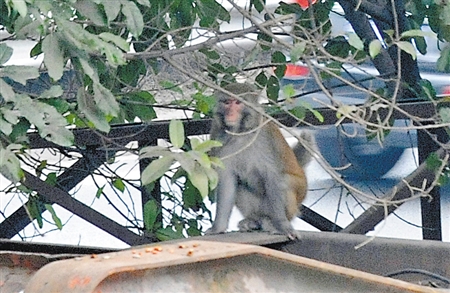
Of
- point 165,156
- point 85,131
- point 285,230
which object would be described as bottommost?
point 285,230

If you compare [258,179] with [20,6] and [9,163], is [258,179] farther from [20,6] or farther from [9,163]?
[20,6]

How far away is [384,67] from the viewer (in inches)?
152

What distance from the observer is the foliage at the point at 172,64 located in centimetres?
208

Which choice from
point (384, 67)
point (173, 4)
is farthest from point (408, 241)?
point (384, 67)

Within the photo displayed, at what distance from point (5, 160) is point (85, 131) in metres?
1.59

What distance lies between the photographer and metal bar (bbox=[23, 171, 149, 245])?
11.5 ft

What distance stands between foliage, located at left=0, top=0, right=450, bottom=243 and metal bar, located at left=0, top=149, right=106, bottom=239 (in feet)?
0.26

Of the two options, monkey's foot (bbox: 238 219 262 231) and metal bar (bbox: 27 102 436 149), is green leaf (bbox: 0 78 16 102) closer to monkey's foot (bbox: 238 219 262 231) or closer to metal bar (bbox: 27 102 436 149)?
metal bar (bbox: 27 102 436 149)

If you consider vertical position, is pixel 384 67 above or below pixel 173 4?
below

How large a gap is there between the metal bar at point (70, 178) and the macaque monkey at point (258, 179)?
528mm

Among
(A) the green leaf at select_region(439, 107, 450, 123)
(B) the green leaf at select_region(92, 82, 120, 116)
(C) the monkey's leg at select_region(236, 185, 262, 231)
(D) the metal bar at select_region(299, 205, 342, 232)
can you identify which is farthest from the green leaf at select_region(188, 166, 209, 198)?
(D) the metal bar at select_region(299, 205, 342, 232)

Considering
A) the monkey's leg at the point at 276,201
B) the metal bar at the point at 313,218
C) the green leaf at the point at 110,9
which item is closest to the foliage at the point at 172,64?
the green leaf at the point at 110,9

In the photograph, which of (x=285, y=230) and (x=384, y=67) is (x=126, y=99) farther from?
(x=384, y=67)

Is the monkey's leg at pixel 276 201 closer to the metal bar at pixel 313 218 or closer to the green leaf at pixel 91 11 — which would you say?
the metal bar at pixel 313 218
